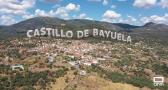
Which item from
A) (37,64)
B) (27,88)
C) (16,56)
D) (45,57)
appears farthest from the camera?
(16,56)

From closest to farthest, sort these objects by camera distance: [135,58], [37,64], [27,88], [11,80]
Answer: [27,88] → [11,80] → [37,64] → [135,58]

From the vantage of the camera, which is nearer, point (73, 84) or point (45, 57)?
point (73, 84)

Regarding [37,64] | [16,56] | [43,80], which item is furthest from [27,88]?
[16,56]

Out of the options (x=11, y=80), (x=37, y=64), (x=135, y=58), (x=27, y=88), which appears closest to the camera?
(x=27, y=88)

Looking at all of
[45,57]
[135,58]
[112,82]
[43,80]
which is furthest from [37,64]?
[135,58]

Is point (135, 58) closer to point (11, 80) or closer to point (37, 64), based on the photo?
point (37, 64)

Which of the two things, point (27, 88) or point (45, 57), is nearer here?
point (27, 88)

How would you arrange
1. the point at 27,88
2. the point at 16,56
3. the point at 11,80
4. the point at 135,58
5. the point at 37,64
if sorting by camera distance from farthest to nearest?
the point at 135,58
the point at 16,56
the point at 37,64
the point at 11,80
the point at 27,88

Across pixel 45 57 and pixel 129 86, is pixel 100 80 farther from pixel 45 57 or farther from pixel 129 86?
pixel 45 57
